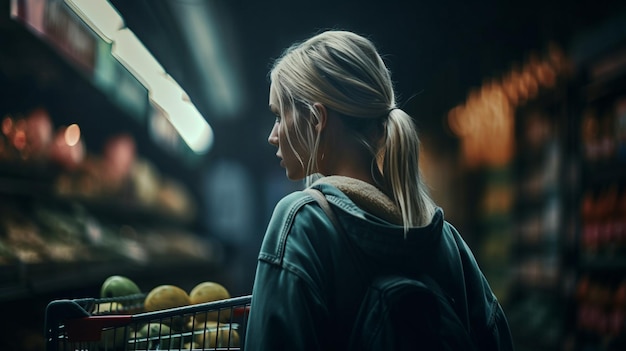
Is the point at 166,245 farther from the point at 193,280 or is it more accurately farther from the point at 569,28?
the point at 569,28

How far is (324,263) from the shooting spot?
4.06 ft

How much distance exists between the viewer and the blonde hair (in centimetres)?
133

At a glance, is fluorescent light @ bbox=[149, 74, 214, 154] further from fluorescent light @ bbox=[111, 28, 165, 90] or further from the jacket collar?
the jacket collar

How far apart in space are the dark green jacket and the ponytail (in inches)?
1.0

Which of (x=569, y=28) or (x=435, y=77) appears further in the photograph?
(x=435, y=77)

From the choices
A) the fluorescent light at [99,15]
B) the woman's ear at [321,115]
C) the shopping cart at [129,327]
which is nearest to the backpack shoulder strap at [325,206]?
the woman's ear at [321,115]

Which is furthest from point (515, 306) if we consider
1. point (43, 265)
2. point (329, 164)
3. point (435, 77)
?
point (329, 164)

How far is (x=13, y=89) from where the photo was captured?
11.9 ft

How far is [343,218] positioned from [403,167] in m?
0.16

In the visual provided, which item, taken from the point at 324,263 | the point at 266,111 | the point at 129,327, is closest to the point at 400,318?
the point at 324,263

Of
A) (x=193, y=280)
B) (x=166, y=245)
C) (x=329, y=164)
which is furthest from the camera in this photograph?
Result: (x=193, y=280)

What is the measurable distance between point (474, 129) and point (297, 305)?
19.9ft

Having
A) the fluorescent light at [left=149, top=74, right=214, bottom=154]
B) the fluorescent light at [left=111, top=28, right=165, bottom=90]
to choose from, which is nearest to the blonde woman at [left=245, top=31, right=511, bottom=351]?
the fluorescent light at [left=111, top=28, right=165, bottom=90]

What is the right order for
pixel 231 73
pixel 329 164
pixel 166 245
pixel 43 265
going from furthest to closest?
pixel 166 245
pixel 231 73
pixel 43 265
pixel 329 164
